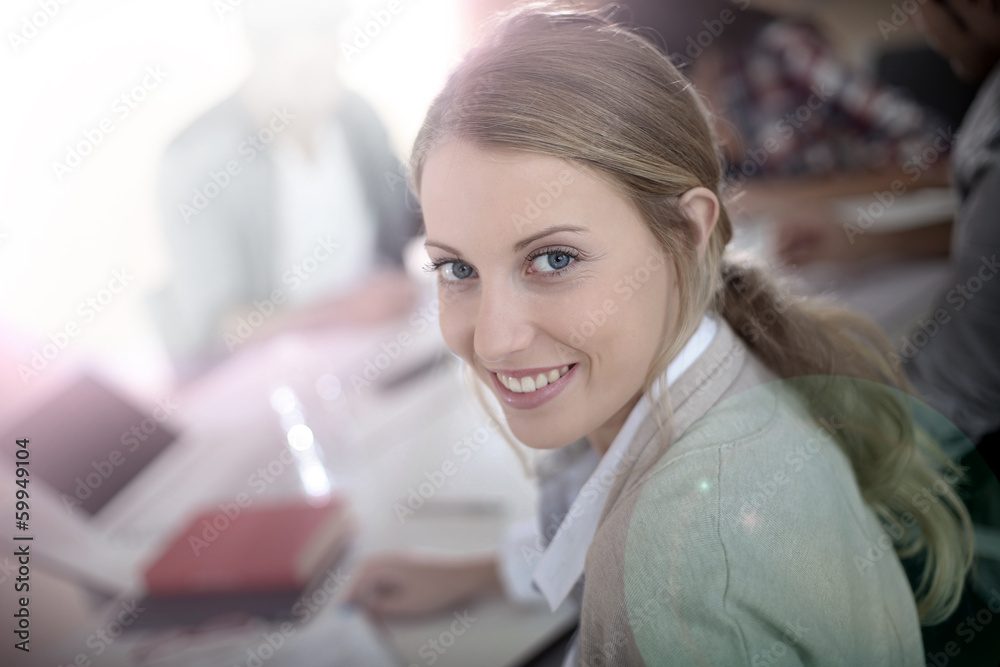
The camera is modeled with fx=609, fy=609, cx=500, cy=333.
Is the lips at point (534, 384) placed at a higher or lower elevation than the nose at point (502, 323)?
lower

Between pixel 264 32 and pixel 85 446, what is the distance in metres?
1.48

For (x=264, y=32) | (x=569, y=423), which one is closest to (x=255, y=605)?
(x=569, y=423)

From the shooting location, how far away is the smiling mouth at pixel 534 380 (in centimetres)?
58

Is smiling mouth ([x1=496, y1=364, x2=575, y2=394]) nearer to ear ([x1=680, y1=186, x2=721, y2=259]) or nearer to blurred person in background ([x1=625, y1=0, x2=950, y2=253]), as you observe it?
ear ([x1=680, y1=186, x2=721, y2=259])

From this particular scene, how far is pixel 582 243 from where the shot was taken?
53 centimetres

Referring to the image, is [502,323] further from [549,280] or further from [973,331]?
[973,331]

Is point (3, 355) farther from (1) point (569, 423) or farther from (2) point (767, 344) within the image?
(2) point (767, 344)

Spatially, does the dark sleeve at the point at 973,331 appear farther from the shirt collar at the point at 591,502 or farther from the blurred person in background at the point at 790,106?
the blurred person in background at the point at 790,106

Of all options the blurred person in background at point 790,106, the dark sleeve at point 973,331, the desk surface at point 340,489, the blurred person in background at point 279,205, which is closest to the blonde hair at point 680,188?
the dark sleeve at point 973,331

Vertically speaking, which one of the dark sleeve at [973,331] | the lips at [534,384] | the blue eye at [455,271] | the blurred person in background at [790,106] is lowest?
the blurred person in background at [790,106]

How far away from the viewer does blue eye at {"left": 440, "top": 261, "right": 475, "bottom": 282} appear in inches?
23.4

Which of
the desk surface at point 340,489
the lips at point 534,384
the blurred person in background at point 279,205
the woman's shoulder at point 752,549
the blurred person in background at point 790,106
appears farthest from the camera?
the blurred person in background at point 790,106

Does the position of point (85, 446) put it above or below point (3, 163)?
below

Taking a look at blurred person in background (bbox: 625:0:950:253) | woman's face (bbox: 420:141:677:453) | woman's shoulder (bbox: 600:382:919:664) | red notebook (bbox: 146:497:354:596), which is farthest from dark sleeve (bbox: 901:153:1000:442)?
blurred person in background (bbox: 625:0:950:253)
